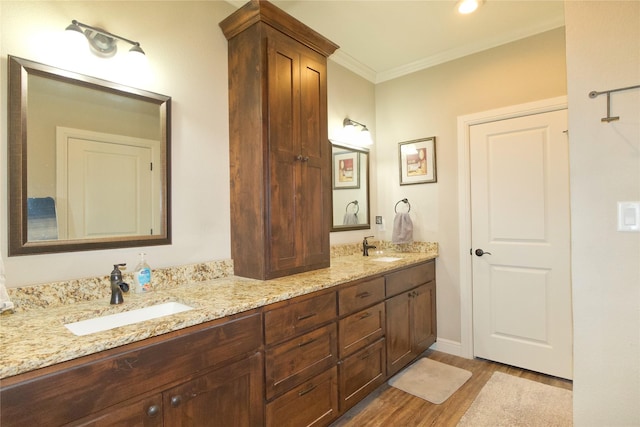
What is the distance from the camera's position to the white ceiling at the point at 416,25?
2.23 m

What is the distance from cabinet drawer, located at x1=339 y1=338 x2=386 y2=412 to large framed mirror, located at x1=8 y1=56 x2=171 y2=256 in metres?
1.34

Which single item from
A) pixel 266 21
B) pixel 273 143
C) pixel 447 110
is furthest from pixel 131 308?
pixel 447 110

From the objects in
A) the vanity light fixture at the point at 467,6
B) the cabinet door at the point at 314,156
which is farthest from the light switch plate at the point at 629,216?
the vanity light fixture at the point at 467,6

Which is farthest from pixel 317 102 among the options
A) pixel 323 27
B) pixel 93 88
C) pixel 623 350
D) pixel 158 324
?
pixel 623 350

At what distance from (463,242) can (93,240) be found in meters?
2.73

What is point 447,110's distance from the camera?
2941 mm

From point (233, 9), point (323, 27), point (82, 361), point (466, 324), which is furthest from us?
point (466, 324)

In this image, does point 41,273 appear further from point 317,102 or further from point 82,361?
point 317,102

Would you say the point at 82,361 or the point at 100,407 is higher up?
the point at 82,361

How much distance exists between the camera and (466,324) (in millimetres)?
2838

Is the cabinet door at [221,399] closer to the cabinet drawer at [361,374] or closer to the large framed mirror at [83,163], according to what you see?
the cabinet drawer at [361,374]

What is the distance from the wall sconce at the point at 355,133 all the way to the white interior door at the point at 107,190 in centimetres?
182

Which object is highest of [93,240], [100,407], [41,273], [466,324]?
[93,240]

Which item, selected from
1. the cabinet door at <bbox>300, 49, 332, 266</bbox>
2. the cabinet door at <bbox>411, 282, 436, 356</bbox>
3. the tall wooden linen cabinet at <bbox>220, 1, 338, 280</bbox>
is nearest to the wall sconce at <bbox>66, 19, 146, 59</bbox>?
the tall wooden linen cabinet at <bbox>220, 1, 338, 280</bbox>
